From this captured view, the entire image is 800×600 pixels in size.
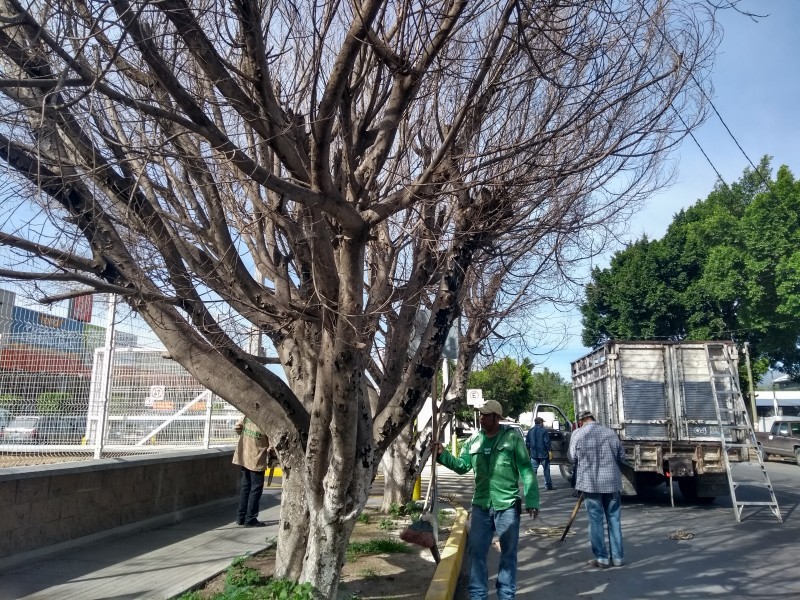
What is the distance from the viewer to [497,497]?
19.6 ft

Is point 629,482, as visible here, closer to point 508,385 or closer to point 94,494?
point 94,494

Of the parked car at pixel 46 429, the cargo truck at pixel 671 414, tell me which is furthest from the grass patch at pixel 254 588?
the cargo truck at pixel 671 414

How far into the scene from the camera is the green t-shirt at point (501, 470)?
19.6 feet

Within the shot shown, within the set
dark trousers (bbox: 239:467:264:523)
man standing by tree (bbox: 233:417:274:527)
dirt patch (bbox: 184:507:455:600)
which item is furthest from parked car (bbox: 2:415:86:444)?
dirt patch (bbox: 184:507:455:600)

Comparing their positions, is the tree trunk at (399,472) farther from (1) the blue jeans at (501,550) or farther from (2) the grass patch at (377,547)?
(1) the blue jeans at (501,550)

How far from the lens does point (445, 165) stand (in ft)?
18.9

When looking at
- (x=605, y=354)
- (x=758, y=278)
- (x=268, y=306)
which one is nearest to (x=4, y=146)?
(x=268, y=306)

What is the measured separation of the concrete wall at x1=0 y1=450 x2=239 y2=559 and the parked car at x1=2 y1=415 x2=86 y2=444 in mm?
1084

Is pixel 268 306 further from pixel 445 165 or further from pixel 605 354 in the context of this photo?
pixel 605 354

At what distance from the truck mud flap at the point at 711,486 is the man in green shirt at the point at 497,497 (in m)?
8.46

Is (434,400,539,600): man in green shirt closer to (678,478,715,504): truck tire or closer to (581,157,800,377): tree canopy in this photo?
(678,478,715,504): truck tire

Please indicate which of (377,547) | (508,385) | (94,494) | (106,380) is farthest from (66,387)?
(508,385)

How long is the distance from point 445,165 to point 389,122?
2.94 ft

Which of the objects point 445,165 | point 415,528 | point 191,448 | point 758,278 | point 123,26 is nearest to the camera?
point 123,26
